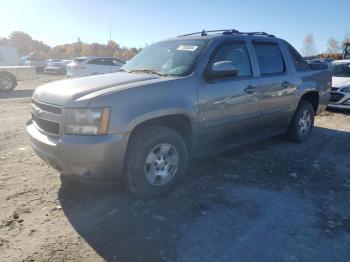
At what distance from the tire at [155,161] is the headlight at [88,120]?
1.46 ft

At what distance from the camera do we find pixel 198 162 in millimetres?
5461

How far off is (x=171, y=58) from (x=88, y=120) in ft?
5.62

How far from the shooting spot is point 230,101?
4.71 metres

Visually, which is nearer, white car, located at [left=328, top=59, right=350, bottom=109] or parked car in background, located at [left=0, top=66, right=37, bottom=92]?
white car, located at [left=328, top=59, right=350, bottom=109]

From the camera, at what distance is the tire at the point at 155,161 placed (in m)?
3.83

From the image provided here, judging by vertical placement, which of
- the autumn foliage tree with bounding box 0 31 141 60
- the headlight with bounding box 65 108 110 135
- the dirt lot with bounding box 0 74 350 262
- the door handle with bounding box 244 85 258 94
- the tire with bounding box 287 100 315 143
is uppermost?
the autumn foliage tree with bounding box 0 31 141 60

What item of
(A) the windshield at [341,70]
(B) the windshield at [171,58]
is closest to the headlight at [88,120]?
(B) the windshield at [171,58]

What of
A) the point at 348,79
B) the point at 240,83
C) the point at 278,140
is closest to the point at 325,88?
the point at 278,140

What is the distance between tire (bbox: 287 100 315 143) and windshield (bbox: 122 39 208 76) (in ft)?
8.86

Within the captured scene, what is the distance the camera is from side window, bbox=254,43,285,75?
17.8 ft

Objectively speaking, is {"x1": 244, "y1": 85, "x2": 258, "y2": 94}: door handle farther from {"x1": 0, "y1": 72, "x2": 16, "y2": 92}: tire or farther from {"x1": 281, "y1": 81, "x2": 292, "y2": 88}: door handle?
{"x1": 0, "y1": 72, "x2": 16, "y2": 92}: tire

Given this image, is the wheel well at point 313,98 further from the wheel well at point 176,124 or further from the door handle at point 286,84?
the wheel well at point 176,124

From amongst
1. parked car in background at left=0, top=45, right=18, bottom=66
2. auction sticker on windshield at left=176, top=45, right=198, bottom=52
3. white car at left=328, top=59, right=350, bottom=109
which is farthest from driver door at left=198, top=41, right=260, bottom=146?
parked car in background at left=0, top=45, right=18, bottom=66

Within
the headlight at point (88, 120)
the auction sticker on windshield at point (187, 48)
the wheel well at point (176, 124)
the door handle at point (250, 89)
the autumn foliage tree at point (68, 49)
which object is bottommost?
the wheel well at point (176, 124)
